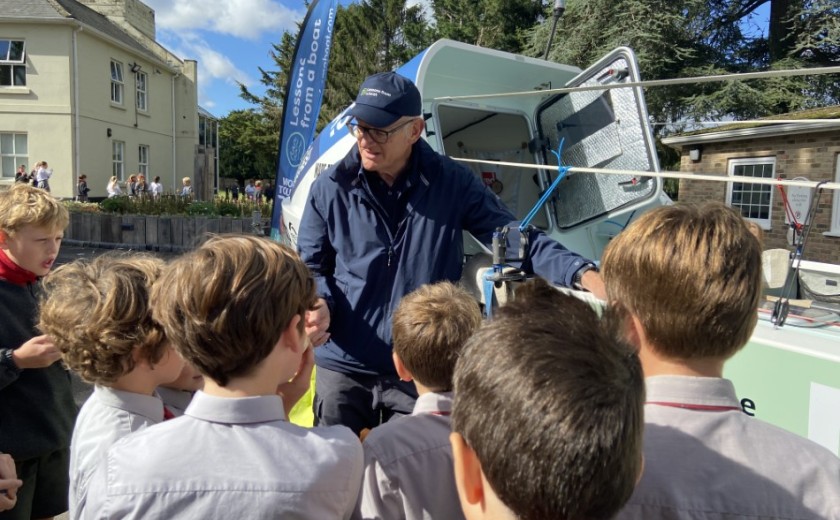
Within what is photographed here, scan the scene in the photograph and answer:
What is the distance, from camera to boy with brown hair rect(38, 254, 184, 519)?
152 centimetres

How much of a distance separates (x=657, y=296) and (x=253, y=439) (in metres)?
0.86

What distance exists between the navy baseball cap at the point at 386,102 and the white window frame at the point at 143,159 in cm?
2633

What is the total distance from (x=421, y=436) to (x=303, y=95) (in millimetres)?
6701

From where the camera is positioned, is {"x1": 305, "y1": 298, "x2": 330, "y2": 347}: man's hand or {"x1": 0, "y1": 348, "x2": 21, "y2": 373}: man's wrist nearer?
{"x1": 0, "y1": 348, "x2": 21, "y2": 373}: man's wrist

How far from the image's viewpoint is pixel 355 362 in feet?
7.70

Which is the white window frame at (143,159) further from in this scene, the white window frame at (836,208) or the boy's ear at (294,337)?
the boy's ear at (294,337)

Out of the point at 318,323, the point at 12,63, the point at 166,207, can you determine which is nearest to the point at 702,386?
the point at 318,323

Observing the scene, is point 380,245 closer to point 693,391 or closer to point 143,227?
point 693,391

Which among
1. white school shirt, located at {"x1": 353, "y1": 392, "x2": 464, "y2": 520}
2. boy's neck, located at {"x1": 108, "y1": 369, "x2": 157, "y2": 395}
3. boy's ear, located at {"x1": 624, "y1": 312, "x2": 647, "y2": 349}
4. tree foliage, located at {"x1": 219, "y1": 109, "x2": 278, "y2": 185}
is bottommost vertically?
white school shirt, located at {"x1": 353, "y1": 392, "x2": 464, "y2": 520}

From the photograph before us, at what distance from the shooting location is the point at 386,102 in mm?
2369

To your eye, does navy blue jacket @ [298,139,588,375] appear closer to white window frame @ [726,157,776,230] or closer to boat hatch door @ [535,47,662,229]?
boat hatch door @ [535,47,662,229]

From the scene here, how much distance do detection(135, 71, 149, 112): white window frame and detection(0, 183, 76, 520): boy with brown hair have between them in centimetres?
2663

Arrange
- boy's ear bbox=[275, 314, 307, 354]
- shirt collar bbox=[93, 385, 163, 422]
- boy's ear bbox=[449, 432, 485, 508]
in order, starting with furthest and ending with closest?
shirt collar bbox=[93, 385, 163, 422] → boy's ear bbox=[275, 314, 307, 354] → boy's ear bbox=[449, 432, 485, 508]

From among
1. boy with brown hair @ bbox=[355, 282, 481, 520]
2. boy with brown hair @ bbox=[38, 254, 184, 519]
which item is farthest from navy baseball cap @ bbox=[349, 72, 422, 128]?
boy with brown hair @ bbox=[38, 254, 184, 519]
